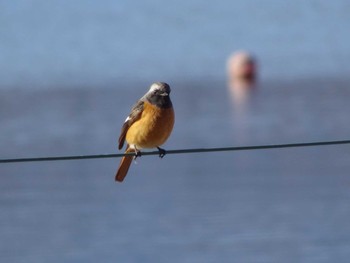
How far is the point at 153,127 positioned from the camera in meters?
11.0

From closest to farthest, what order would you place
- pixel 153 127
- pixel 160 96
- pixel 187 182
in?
pixel 153 127, pixel 160 96, pixel 187 182

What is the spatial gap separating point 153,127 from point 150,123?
5cm

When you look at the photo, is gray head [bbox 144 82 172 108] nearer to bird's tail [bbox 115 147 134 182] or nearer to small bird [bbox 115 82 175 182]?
small bird [bbox 115 82 175 182]

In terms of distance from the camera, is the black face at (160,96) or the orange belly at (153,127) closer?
the orange belly at (153,127)

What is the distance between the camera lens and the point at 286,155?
25.0m

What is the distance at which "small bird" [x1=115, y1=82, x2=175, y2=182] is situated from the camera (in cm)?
1095

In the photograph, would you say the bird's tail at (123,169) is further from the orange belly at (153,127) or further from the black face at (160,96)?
the black face at (160,96)

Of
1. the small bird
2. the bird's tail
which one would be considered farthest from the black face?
the bird's tail

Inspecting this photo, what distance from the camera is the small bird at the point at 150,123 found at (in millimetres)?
10953

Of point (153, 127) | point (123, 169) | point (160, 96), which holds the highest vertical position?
point (160, 96)

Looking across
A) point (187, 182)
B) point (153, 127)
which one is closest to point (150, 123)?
point (153, 127)

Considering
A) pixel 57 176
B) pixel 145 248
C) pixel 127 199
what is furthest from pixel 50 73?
pixel 145 248

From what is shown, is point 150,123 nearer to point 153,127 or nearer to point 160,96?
point 153,127

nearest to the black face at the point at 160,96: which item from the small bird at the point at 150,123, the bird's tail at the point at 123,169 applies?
the small bird at the point at 150,123
